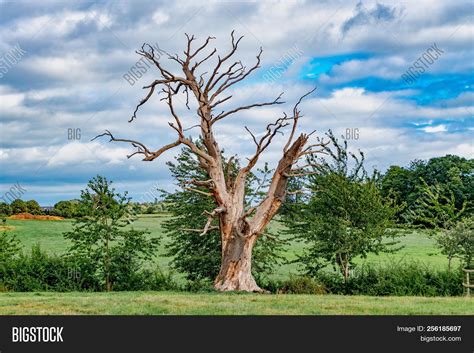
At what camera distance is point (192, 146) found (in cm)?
2028

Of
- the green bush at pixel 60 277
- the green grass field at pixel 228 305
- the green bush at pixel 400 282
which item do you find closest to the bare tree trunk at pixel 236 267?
the green grass field at pixel 228 305

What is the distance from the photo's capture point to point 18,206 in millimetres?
41844

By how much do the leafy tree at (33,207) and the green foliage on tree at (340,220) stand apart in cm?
2195

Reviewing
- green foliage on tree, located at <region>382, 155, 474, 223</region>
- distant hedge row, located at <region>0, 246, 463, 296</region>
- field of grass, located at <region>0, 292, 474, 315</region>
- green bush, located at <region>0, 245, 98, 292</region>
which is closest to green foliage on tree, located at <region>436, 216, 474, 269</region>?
distant hedge row, located at <region>0, 246, 463, 296</region>

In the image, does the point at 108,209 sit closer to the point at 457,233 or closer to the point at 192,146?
the point at 192,146

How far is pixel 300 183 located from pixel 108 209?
25.2 feet

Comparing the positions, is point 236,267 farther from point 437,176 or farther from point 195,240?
point 437,176

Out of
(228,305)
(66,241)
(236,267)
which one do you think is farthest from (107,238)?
(66,241)

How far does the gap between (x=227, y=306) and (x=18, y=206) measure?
30558 millimetres

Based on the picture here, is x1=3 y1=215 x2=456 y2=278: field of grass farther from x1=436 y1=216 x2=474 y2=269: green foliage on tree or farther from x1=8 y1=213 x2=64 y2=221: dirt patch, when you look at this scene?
x1=436 y1=216 x2=474 y2=269: green foliage on tree

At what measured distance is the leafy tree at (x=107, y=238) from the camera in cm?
2148

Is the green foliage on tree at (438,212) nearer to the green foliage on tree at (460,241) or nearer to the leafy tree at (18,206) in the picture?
the green foliage on tree at (460,241)

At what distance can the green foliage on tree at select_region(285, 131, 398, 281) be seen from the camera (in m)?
23.1
